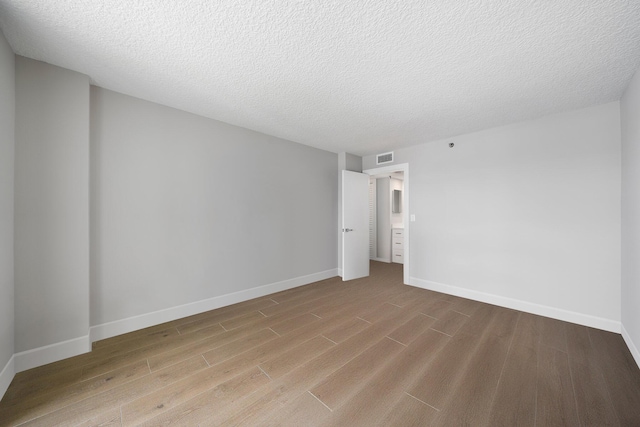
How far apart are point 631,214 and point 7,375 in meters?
5.38

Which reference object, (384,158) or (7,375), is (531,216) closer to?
(384,158)

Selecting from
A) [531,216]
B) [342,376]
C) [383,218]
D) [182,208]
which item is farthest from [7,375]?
[383,218]

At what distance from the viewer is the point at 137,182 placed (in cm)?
252

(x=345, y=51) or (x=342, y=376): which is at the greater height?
(x=345, y=51)

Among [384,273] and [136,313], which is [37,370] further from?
[384,273]

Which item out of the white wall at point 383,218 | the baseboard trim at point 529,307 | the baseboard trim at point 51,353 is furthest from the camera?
the white wall at point 383,218

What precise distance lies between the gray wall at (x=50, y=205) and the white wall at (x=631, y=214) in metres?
4.93

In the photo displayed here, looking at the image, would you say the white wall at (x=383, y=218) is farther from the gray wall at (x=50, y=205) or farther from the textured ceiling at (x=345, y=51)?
the gray wall at (x=50, y=205)

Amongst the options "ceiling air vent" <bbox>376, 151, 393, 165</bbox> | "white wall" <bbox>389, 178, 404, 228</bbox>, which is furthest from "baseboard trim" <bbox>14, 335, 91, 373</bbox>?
"white wall" <bbox>389, 178, 404, 228</bbox>

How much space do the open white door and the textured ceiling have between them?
1.81 metres

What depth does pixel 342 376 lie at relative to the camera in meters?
1.79

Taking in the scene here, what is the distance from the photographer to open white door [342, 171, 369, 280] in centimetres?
434

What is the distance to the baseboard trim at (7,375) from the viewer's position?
5.24 ft

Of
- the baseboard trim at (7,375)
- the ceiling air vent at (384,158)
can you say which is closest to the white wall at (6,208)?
the baseboard trim at (7,375)
